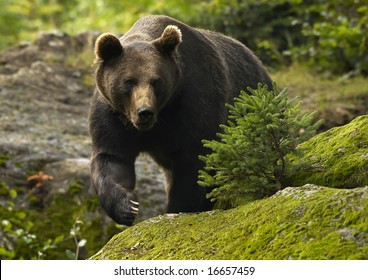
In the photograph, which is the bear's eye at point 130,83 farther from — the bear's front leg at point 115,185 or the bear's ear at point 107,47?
the bear's front leg at point 115,185

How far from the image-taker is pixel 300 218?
439 cm

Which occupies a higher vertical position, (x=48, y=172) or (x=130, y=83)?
(x=130, y=83)

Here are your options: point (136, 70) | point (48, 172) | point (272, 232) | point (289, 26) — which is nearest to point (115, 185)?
point (136, 70)

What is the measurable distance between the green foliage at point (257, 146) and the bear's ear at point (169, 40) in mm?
1455

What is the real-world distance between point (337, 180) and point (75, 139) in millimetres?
5644

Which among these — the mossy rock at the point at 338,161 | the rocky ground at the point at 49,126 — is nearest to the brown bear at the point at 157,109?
the rocky ground at the point at 49,126

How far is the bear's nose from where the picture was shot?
6027mm

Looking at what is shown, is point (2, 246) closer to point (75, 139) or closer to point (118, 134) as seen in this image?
point (118, 134)

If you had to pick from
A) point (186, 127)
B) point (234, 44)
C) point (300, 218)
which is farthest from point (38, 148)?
point (300, 218)

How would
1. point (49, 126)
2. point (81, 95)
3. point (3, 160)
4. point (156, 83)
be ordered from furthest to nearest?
point (81, 95) < point (49, 126) < point (3, 160) < point (156, 83)

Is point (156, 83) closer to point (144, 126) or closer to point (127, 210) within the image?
point (144, 126)

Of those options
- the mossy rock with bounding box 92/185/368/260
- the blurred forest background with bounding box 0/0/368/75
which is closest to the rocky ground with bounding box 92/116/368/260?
the mossy rock with bounding box 92/185/368/260

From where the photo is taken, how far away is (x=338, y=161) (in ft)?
17.6

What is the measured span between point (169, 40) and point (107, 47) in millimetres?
515
